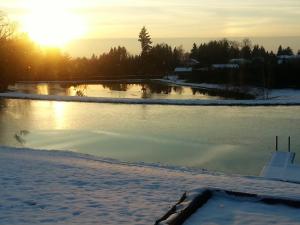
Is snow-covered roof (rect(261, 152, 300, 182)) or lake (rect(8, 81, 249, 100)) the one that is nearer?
snow-covered roof (rect(261, 152, 300, 182))

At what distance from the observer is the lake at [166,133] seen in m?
20.8

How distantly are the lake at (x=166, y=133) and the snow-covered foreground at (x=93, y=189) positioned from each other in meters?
4.39

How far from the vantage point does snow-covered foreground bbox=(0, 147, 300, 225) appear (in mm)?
9203

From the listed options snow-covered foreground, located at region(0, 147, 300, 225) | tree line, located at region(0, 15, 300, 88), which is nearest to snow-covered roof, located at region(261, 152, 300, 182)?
snow-covered foreground, located at region(0, 147, 300, 225)

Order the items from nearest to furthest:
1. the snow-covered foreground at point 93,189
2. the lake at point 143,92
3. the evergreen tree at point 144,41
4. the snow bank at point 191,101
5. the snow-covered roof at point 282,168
A: the snow-covered foreground at point 93,189 < the snow-covered roof at point 282,168 < the snow bank at point 191,101 < the lake at point 143,92 < the evergreen tree at point 144,41

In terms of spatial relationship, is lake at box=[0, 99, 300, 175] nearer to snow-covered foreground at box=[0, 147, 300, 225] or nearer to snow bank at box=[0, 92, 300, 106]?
snow-covered foreground at box=[0, 147, 300, 225]

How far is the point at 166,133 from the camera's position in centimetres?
2802

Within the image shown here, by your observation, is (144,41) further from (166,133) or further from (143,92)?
(166,133)

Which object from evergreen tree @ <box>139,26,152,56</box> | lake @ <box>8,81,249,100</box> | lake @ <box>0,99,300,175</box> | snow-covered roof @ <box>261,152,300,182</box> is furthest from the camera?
evergreen tree @ <box>139,26,152,56</box>

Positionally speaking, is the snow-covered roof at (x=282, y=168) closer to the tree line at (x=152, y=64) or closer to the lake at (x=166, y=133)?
the lake at (x=166, y=133)

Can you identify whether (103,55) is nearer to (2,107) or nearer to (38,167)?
(2,107)

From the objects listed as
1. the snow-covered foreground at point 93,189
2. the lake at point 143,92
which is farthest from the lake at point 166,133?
the lake at point 143,92

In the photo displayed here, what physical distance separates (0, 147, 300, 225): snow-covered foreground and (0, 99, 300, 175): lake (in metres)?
4.39

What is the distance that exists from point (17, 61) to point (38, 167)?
16.3 meters
